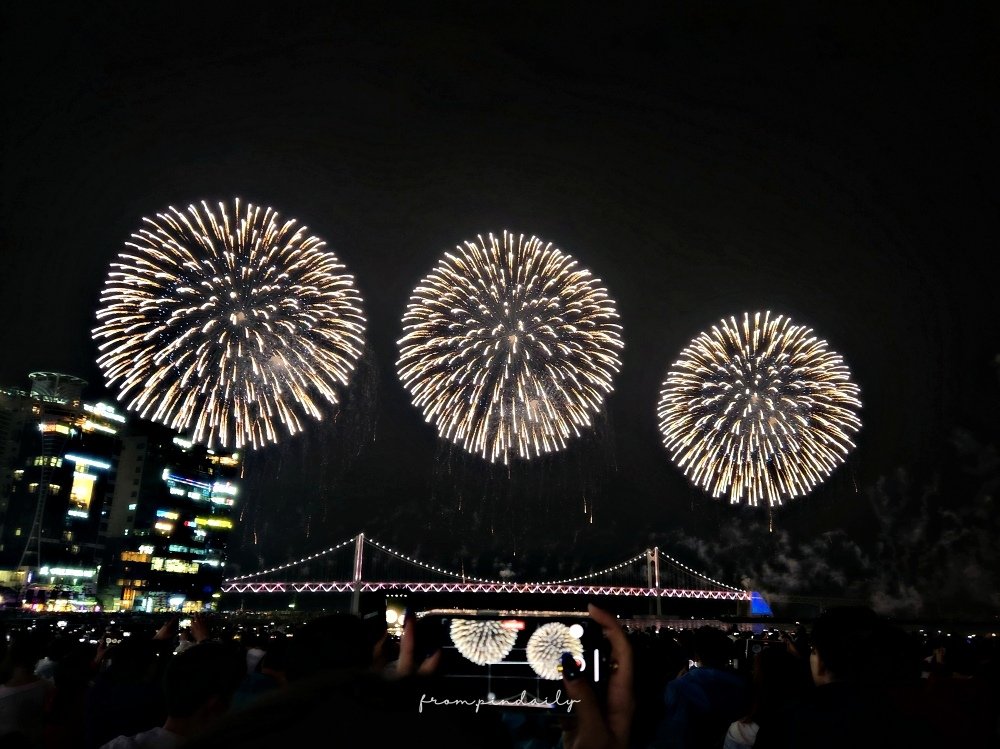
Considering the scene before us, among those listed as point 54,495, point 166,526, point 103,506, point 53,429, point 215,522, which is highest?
point 53,429

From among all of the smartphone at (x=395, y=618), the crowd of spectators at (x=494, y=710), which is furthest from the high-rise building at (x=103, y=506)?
the crowd of spectators at (x=494, y=710)

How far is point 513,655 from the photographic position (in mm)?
8500

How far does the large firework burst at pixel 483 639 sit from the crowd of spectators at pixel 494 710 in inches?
35.6

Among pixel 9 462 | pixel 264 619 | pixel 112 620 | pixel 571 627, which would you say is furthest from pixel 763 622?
pixel 571 627

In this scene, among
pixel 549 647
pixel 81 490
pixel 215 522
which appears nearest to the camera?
pixel 549 647

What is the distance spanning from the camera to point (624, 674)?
4297mm

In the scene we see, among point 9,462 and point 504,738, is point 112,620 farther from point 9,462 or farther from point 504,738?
point 504,738

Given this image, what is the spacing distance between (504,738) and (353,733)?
3200mm

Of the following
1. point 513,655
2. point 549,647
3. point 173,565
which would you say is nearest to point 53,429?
point 173,565

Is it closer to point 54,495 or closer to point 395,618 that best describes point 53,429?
point 54,495

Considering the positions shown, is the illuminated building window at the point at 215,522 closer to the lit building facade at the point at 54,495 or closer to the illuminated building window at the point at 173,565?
the illuminated building window at the point at 173,565

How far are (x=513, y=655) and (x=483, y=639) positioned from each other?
397 mm

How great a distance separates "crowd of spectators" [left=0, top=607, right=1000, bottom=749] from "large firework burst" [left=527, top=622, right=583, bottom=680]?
2.08ft

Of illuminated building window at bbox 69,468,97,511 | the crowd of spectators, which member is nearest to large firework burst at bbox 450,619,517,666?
the crowd of spectators
